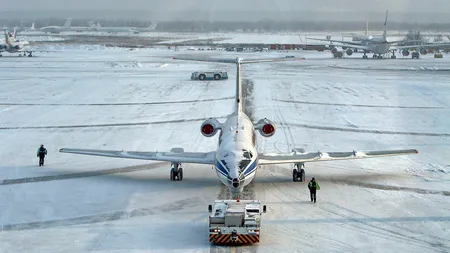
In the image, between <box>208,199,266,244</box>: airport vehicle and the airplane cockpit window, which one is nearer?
<box>208,199,266,244</box>: airport vehicle

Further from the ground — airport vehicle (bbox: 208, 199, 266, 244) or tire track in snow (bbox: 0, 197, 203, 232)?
airport vehicle (bbox: 208, 199, 266, 244)

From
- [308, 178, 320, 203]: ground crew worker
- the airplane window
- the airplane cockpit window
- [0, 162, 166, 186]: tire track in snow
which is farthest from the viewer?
[0, 162, 166, 186]: tire track in snow

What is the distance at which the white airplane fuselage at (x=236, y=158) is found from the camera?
875 inches

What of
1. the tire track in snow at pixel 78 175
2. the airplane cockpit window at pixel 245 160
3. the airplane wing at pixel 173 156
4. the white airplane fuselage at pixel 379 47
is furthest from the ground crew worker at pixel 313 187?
the white airplane fuselage at pixel 379 47

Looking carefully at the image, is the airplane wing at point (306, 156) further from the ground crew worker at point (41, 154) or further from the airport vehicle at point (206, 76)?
the airport vehicle at point (206, 76)

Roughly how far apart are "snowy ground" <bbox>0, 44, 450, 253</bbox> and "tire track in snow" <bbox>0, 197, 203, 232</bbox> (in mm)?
72

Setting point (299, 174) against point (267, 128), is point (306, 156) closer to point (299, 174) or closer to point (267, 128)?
point (299, 174)

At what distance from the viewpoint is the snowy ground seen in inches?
806

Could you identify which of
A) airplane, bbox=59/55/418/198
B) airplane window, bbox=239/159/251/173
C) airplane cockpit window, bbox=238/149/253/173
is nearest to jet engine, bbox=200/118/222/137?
airplane, bbox=59/55/418/198

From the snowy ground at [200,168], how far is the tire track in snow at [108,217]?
72 millimetres

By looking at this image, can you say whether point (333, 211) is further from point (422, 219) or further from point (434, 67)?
point (434, 67)

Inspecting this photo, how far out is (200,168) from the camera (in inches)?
1162

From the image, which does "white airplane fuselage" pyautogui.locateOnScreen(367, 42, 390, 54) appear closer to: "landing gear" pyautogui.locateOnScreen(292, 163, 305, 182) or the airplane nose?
"landing gear" pyautogui.locateOnScreen(292, 163, 305, 182)

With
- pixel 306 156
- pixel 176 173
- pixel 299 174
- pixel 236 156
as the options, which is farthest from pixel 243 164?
pixel 176 173
